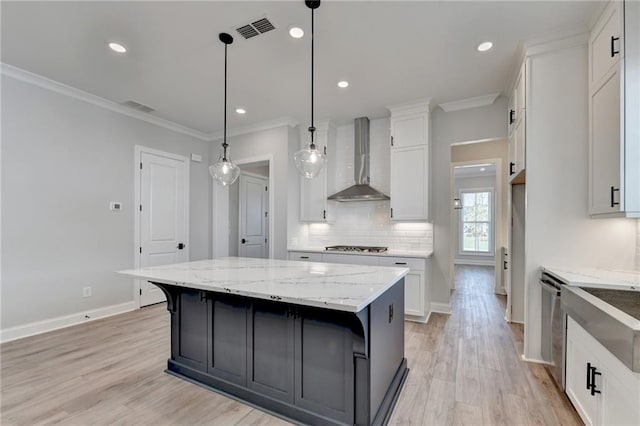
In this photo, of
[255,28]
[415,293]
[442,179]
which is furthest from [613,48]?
[415,293]

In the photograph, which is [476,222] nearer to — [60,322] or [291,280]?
[291,280]

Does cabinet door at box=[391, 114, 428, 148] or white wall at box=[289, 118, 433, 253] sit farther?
white wall at box=[289, 118, 433, 253]

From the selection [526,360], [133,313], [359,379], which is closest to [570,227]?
[526,360]

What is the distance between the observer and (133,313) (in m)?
4.06

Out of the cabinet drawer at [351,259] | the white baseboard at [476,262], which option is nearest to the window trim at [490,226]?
the white baseboard at [476,262]

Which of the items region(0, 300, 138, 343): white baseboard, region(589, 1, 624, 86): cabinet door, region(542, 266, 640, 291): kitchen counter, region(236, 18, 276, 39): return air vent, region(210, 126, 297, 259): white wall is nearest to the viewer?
region(542, 266, 640, 291): kitchen counter

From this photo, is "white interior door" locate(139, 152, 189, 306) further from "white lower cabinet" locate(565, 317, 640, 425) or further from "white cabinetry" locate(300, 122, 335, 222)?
"white lower cabinet" locate(565, 317, 640, 425)

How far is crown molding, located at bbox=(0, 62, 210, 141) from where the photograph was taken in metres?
3.13

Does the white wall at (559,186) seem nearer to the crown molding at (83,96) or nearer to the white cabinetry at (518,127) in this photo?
the white cabinetry at (518,127)

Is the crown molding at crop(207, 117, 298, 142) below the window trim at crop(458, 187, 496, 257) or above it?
above

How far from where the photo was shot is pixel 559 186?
2.56 meters

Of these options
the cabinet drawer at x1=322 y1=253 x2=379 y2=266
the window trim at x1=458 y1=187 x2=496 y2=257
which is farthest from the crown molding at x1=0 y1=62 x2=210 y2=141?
the window trim at x1=458 y1=187 x2=496 y2=257

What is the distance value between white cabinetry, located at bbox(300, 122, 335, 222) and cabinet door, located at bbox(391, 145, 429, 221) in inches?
42.6

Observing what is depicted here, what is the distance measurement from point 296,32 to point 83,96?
10.0 ft
